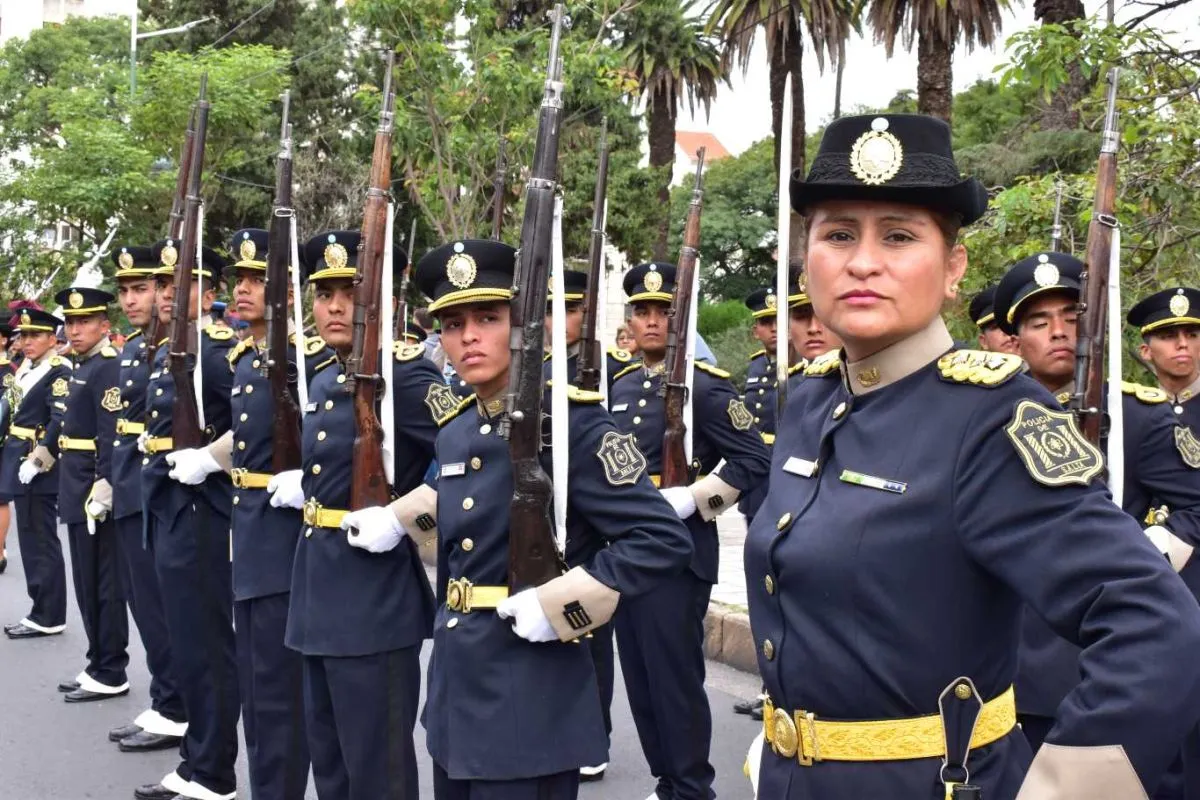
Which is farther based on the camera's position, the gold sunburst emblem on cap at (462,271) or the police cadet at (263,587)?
Answer: the police cadet at (263,587)

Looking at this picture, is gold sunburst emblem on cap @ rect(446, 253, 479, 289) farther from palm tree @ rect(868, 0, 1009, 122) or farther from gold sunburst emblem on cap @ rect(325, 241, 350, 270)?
palm tree @ rect(868, 0, 1009, 122)

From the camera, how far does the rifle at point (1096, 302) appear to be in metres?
4.45

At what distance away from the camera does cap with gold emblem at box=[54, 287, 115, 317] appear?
28.3 ft

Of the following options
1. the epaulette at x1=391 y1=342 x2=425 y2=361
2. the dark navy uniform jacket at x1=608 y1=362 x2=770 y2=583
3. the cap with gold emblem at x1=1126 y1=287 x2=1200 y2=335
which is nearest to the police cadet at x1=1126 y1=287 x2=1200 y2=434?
the cap with gold emblem at x1=1126 y1=287 x2=1200 y2=335

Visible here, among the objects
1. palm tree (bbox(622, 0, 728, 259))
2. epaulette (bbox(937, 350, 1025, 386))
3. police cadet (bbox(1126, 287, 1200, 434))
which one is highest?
palm tree (bbox(622, 0, 728, 259))

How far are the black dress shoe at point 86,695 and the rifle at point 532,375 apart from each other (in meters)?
4.94

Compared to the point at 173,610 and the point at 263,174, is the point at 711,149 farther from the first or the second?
the point at 173,610

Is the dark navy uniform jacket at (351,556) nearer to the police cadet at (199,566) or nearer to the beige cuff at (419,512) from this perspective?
the beige cuff at (419,512)

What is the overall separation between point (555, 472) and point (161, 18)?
33.2m

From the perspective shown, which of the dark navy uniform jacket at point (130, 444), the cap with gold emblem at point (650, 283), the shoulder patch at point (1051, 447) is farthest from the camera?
the cap with gold emblem at point (650, 283)

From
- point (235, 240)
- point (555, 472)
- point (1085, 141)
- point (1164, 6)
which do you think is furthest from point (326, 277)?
point (1085, 141)

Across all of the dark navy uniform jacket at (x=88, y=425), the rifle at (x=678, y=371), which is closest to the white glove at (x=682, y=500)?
the rifle at (x=678, y=371)

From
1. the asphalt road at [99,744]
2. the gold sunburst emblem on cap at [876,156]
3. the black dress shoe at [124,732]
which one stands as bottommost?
the asphalt road at [99,744]

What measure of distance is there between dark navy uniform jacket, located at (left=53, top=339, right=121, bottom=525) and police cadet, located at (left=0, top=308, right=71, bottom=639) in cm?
79
